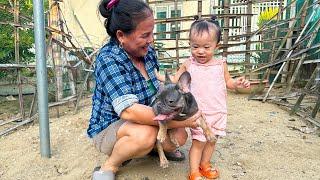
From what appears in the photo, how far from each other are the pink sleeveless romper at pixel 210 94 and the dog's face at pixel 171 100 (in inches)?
13.3

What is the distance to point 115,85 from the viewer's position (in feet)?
7.15

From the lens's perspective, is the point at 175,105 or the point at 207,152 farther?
the point at 207,152

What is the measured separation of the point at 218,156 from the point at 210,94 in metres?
0.81

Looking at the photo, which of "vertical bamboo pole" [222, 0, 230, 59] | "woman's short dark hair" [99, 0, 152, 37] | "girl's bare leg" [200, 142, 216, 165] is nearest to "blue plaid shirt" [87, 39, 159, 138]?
"woman's short dark hair" [99, 0, 152, 37]

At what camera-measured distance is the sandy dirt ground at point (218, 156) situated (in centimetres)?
267

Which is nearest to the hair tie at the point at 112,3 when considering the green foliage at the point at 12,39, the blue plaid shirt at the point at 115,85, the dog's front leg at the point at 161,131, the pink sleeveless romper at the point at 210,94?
the blue plaid shirt at the point at 115,85

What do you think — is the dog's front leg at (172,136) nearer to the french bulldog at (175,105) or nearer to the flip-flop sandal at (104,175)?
the french bulldog at (175,105)

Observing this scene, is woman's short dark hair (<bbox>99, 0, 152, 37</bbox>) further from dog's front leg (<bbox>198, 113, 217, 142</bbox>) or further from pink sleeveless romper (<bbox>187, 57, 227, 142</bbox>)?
dog's front leg (<bbox>198, 113, 217, 142</bbox>)

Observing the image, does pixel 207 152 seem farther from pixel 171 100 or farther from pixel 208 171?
pixel 171 100

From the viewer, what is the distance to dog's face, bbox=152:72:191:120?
6.59ft

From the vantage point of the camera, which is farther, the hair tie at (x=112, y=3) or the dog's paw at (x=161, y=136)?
the hair tie at (x=112, y=3)

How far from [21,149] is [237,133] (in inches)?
85.0

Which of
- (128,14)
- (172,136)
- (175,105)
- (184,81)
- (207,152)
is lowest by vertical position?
(207,152)

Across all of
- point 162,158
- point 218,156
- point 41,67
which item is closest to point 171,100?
point 162,158
